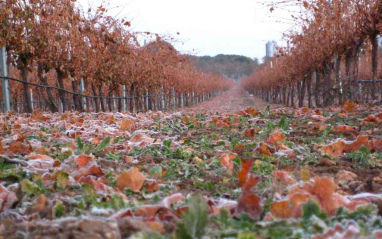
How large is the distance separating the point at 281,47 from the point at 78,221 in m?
19.9

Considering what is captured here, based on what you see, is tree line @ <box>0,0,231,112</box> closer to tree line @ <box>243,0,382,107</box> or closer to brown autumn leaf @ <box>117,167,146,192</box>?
tree line @ <box>243,0,382,107</box>

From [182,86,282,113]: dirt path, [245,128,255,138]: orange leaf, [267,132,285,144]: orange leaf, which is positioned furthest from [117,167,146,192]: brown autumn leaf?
[182,86,282,113]: dirt path

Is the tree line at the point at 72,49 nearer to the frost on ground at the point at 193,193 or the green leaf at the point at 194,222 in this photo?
the frost on ground at the point at 193,193

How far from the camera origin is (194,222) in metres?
1.08

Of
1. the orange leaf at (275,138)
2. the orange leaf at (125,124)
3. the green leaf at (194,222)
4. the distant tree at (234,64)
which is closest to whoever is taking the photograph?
the green leaf at (194,222)

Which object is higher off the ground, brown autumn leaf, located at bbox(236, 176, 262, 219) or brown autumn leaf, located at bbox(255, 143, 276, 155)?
brown autumn leaf, located at bbox(236, 176, 262, 219)

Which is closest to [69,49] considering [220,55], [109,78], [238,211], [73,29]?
[73,29]

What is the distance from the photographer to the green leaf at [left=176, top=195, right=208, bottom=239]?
105 centimetres

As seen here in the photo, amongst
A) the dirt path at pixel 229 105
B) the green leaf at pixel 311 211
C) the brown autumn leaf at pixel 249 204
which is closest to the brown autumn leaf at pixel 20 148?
the brown autumn leaf at pixel 249 204

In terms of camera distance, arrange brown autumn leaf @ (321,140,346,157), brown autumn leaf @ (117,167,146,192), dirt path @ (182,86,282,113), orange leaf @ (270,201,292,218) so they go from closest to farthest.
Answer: orange leaf @ (270,201,292,218)
brown autumn leaf @ (117,167,146,192)
brown autumn leaf @ (321,140,346,157)
dirt path @ (182,86,282,113)

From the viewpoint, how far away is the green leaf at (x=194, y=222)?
105cm

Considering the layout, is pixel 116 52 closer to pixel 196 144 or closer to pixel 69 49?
pixel 69 49

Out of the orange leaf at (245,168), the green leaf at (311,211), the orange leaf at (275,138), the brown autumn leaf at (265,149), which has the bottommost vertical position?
the brown autumn leaf at (265,149)

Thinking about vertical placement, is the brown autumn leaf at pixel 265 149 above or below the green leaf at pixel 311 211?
below
